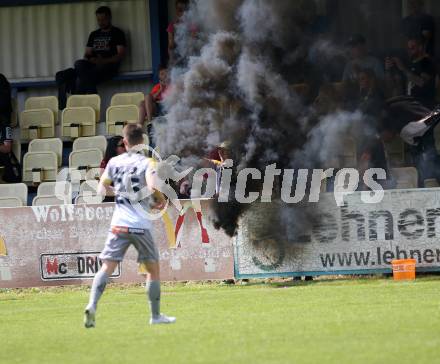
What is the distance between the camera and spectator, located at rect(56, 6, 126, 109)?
20875mm

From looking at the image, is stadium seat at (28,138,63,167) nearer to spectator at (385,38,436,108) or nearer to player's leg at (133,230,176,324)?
spectator at (385,38,436,108)

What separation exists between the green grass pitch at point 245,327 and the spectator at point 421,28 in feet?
15.9

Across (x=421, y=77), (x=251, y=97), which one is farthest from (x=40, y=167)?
(x=421, y=77)

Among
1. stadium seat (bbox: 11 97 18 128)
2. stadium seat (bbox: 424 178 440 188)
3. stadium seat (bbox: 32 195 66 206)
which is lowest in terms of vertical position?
stadium seat (bbox: 424 178 440 188)

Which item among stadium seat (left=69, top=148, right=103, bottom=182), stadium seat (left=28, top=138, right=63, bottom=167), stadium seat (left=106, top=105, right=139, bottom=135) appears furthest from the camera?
stadium seat (left=28, top=138, right=63, bottom=167)

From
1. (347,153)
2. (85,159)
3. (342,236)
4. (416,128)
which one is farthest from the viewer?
(85,159)

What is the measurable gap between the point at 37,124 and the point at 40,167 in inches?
55.7

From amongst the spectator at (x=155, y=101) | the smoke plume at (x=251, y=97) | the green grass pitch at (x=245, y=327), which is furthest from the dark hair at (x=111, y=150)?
the green grass pitch at (x=245, y=327)

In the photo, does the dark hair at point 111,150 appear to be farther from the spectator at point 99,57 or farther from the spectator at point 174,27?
the spectator at point 99,57

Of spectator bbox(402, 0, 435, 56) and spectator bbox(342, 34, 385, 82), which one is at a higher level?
spectator bbox(402, 0, 435, 56)

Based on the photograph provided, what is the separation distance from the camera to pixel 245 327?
33.4 ft

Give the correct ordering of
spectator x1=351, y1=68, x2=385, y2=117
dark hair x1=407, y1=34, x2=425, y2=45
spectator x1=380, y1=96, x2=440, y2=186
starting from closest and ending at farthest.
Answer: spectator x1=380, y1=96, x2=440, y2=186, spectator x1=351, y1=68, x2=385, y2=117, dark hair x1=407, y1=34, x2=425, y2=45

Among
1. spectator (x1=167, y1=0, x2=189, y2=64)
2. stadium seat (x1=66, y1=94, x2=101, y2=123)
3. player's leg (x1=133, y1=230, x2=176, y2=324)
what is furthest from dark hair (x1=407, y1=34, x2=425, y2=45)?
player's leg (x1=133, y1=230, x2=176, y2=324)

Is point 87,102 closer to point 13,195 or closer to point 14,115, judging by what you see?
point 14,115
